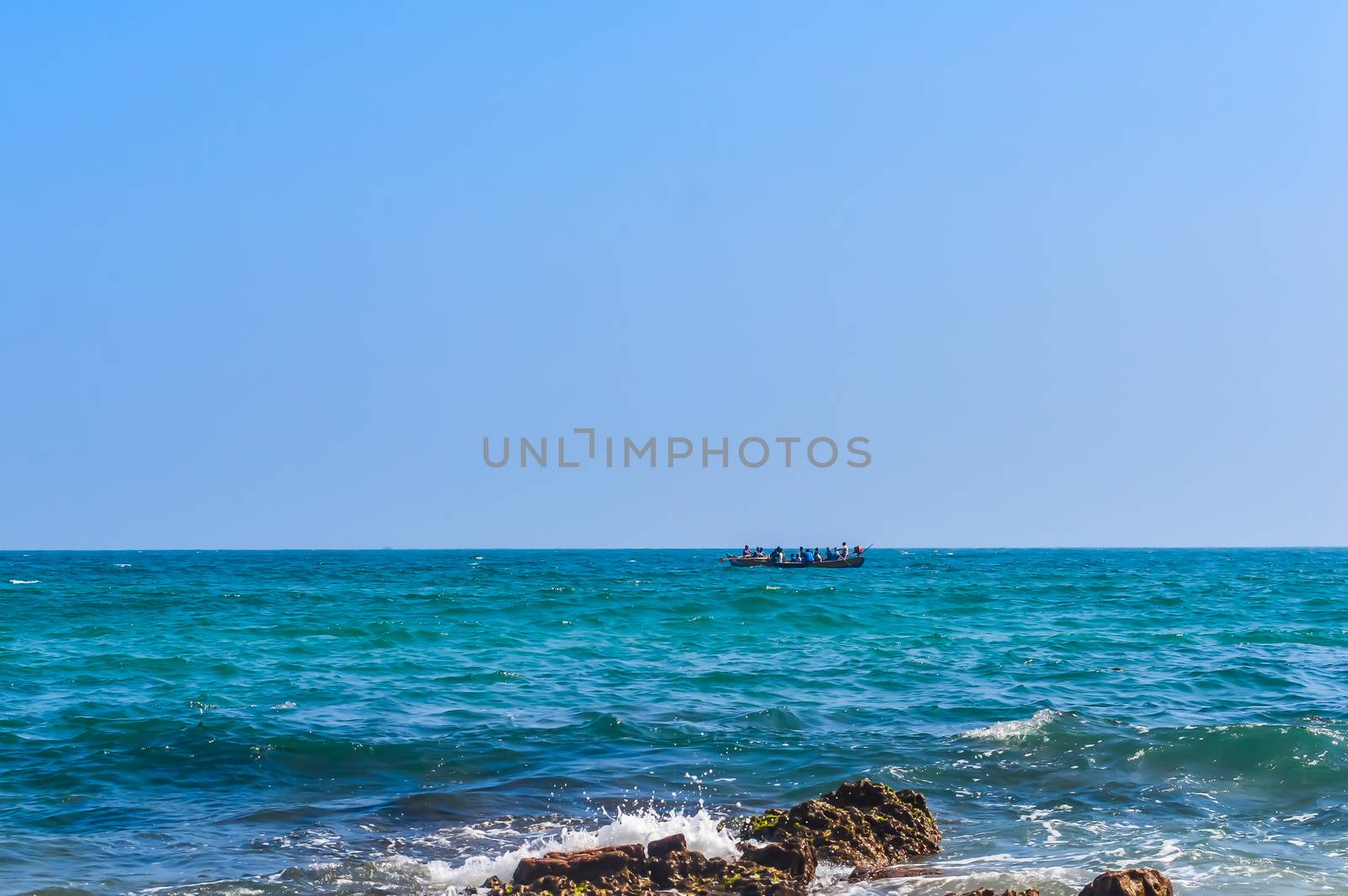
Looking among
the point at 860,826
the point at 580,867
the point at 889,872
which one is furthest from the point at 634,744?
the point at 580,867

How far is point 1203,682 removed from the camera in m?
22.1

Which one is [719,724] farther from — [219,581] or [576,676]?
[219,581]

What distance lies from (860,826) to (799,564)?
225 ft

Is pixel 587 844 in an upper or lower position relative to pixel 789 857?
lower

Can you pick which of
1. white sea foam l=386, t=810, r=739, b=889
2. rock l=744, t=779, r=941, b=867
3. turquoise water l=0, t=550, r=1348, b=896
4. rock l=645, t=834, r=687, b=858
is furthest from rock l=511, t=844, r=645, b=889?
rock l=744, t=779, r=941, b=867

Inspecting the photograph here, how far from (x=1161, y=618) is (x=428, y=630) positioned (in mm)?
21663

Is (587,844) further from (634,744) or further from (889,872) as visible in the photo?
(634,744)

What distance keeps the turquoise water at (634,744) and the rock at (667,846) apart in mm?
887

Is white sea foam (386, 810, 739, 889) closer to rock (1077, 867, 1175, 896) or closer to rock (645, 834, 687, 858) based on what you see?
rock (645, 834, 687, 858)

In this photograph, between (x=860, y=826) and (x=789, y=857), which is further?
(x=860, y=826)

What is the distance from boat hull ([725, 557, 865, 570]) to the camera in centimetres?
7925

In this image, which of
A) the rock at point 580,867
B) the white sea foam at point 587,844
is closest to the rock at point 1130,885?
the white sea foam at point 587,844

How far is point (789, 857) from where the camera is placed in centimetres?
1020

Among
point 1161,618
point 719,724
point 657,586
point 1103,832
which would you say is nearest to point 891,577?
point 657,586
